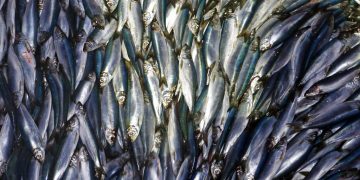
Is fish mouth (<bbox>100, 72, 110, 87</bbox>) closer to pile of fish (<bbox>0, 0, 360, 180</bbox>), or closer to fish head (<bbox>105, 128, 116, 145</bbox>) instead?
pile of fish (<bbox>0, 0, 360, 180</bbox>)

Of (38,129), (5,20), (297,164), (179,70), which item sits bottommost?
(297,164)

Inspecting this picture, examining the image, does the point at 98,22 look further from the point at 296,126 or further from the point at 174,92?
the point at 296,126

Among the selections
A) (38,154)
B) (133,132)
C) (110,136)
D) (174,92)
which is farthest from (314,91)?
(38,154)

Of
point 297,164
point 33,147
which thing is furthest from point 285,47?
point 33,147

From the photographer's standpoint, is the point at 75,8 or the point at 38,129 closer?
the point at 38,129

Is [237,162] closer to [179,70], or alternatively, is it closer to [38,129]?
[179,70]

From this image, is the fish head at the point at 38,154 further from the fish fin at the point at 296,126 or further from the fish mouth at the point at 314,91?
the fish mouth at the point at 314,91

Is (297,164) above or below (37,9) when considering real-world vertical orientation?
below

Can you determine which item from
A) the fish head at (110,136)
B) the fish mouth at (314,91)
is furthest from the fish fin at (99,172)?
the fish mouth at (314,91)
